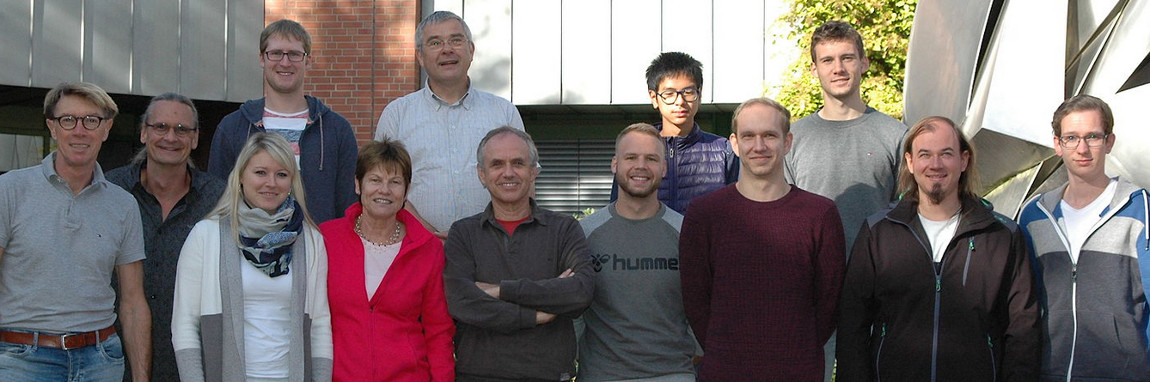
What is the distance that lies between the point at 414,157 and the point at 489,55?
718 centimetres

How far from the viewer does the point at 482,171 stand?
402 centimetres

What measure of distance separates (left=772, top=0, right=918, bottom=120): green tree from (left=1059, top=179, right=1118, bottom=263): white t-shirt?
232 inches

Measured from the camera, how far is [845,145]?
432 cm

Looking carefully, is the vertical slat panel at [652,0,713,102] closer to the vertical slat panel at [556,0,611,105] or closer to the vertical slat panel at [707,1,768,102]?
the vertical slat panel at [707,1,768,102]

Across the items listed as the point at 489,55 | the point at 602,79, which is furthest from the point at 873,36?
the point at 489,55

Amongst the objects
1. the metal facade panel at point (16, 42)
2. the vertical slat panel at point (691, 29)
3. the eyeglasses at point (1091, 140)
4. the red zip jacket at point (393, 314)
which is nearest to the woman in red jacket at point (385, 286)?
the red zip jacket at point (393, 314)

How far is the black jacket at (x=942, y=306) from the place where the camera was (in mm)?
→ 3568

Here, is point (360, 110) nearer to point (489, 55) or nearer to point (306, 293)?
Answer: point (489, 55)

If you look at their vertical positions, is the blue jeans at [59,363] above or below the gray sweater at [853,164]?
below

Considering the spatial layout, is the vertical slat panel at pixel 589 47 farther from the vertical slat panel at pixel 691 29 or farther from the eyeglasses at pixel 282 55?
the eyeglasses at pixel 282 55

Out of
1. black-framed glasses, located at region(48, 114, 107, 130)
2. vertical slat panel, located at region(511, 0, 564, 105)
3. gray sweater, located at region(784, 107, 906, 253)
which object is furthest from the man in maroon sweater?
vertical slat panel, located at region(511, 0, 564, 105)

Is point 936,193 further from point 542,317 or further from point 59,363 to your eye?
point 59,363

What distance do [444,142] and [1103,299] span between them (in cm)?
255

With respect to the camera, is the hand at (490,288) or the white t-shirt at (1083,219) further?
the hand at (490,288)
